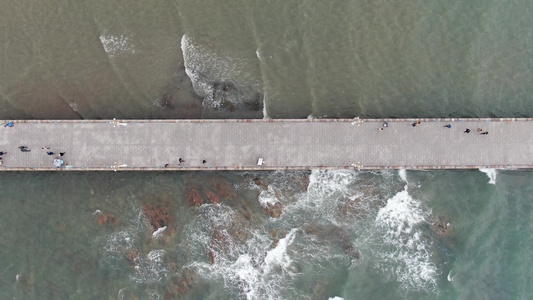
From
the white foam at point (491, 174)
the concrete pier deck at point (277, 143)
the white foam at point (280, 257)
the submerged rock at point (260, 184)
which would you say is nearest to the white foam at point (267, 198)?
the submerged rock at point (260, 184)

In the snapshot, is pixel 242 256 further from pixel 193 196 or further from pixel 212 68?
pixel 212 68

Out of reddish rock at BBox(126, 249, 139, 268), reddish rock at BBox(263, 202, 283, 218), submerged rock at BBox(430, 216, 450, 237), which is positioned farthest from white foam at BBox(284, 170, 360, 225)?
reddish rock at BBox(126, 249, 139, 268)

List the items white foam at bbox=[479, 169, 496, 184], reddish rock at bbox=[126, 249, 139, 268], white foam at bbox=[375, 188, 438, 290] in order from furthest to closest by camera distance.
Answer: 1. white foam at bbox=[479, 169, 496, 184]
2. white foam at bbox=[375, 188, 438, 290]
3. reddish rock at bbox=[126, 249, 139, 268]

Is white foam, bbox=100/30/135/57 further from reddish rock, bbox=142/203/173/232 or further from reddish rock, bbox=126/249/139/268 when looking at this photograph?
reddish rock, bbox=126/249/139/268

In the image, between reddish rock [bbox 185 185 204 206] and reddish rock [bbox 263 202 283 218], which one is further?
reddish rock [bbox 263 202 283 218]

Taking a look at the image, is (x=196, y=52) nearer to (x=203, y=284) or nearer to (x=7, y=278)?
(x=203, y=284)

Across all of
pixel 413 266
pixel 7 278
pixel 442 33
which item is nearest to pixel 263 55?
pixel 442 33

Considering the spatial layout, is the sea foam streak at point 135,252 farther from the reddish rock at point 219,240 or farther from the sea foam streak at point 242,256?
the reddish rock at point 219,240
